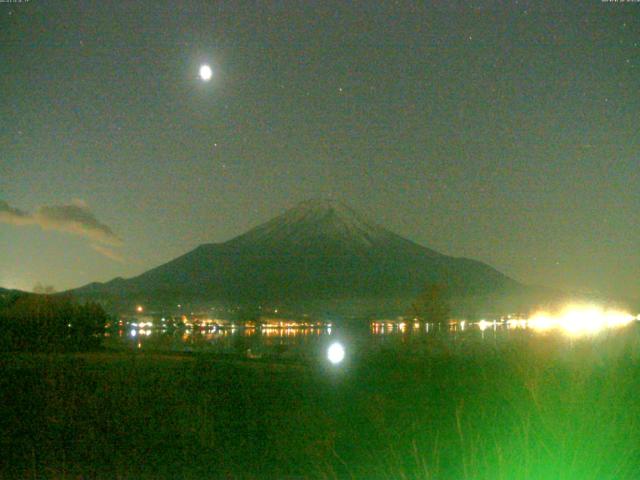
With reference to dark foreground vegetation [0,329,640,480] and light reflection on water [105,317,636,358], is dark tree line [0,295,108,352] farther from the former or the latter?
dark foreground vegetation [0,329,640,480]

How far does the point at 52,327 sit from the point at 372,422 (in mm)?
28791

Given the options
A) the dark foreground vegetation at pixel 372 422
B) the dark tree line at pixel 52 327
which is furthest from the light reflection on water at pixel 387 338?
the dark foreground vegetation at pixel 372 422

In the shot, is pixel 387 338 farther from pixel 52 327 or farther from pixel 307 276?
pixel 307 276

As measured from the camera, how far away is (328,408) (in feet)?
44.4

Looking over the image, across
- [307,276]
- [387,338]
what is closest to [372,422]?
[387,338]

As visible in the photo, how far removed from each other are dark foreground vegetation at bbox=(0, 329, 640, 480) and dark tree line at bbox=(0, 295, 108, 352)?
1895 cm

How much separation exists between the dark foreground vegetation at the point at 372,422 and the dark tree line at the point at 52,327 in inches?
746

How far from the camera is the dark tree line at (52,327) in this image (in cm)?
3506

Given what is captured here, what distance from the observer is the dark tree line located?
35062 mm

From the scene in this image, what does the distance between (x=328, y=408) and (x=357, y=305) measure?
11808cm

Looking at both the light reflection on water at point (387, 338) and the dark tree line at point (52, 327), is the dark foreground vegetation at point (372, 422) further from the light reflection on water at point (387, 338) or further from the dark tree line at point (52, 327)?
the dark tree line at point (52, 327)

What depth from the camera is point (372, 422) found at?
11.6 meters

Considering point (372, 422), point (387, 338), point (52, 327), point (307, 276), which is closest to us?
point (372, 422)

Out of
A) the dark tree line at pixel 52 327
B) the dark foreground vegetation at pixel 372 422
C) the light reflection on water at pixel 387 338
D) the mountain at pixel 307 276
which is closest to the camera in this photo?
the dark foreground vegetation at pixel 372 422
